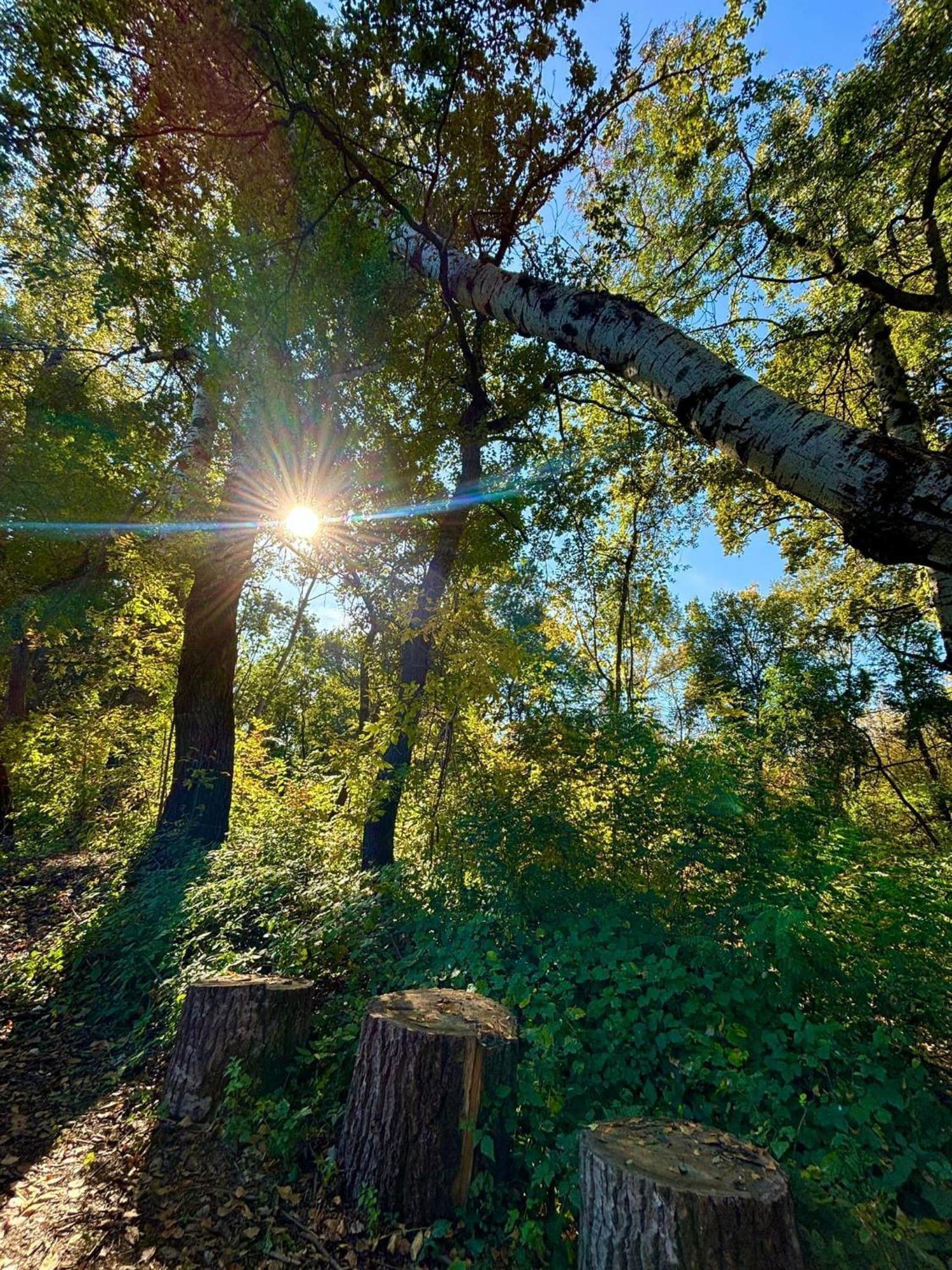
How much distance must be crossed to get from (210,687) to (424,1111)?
6276mm

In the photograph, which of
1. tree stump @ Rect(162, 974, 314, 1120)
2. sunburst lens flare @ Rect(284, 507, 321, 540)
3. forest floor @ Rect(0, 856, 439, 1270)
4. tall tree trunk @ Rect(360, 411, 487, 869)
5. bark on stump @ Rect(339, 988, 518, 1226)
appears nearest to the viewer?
forest floor @ Rect(0, 856, 439, 1270)

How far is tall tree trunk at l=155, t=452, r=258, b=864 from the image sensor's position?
675 cm

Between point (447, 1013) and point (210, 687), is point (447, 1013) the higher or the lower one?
the lower one

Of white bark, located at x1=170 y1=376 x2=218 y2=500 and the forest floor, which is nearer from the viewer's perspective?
the forest floor

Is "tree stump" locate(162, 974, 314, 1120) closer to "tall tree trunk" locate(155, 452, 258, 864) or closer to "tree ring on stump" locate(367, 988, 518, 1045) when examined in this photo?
"tree ring on stump" locate(367, 988, 518, 1045)

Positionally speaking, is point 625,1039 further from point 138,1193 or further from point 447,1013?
point 138,1193

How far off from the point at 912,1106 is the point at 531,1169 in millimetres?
1663

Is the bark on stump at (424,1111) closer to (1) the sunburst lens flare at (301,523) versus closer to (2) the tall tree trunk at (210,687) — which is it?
(2) the tall tree trunk at (210,687)

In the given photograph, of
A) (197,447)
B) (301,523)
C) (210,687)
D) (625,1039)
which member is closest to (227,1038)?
(625,1039)

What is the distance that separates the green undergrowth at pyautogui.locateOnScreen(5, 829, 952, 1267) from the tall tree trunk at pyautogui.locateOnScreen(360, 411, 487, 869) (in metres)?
0.89

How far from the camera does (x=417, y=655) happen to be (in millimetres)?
5863

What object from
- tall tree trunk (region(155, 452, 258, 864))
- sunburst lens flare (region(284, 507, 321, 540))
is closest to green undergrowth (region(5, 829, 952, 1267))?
tall tree trunk (region(155, 452, 258, 864))

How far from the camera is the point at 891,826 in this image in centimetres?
540

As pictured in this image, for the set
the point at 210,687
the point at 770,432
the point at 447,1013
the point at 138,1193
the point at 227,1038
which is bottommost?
the point at 138,1193
